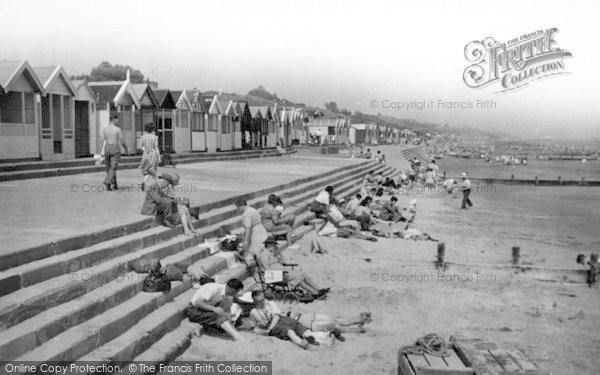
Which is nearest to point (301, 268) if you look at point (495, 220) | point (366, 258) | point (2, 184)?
point (366, 258)

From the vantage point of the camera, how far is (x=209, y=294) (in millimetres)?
7855

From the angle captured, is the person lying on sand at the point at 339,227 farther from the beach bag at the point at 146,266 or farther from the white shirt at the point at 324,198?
the beach bag at the point at 146,266

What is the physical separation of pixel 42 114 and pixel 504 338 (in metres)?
17.0

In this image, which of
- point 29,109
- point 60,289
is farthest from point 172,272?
point 29,109

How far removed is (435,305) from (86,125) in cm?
1712

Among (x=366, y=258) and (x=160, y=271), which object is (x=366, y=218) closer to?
(x=366, y=258)

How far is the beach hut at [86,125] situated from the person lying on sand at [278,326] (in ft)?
52.5

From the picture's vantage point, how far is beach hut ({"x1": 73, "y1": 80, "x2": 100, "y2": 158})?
22.0 m

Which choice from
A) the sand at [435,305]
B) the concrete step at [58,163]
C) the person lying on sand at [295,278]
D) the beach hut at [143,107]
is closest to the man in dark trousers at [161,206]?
the person lying on sand at [295,278]

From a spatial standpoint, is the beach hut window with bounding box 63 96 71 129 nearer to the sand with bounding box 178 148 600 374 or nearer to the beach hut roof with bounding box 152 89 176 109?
the beach hut roof with bounding box 152 89 176 109

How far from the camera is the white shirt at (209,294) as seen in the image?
784 centimetres

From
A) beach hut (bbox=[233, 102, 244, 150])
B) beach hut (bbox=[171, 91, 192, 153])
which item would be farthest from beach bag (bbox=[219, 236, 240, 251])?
beach hut (bbox=[233, 102, 244, 150])

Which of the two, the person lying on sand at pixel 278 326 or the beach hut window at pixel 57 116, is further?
the beach hut window at pixel 57 116

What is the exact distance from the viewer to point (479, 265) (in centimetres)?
1264
